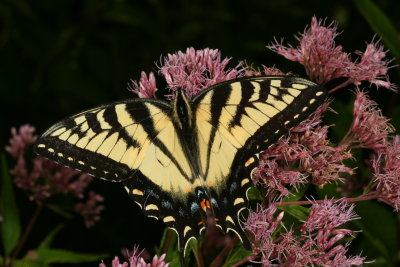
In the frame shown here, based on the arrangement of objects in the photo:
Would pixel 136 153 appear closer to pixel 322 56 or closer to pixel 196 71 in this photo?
pixel 196 71

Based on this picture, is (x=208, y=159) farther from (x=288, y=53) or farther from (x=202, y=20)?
(x=202, y=20)

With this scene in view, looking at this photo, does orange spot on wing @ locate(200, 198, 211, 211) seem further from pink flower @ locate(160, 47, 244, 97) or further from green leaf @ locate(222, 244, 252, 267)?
pink flower @ locate(160, 47, 244, 97)

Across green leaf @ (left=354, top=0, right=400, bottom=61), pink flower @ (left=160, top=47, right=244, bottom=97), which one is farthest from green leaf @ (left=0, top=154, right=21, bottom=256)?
green leaf @ (left=354, top=0, right=400, bottom=61)

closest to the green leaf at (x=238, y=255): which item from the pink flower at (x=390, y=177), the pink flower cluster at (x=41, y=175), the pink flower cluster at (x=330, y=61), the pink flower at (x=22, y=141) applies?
the pink flower at (x=390, y=177)

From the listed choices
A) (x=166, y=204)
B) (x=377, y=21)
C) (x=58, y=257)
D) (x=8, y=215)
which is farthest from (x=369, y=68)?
(x=8, y=215)

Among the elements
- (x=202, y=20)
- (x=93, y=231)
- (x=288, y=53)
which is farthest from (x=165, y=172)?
(x=202, y=20)
